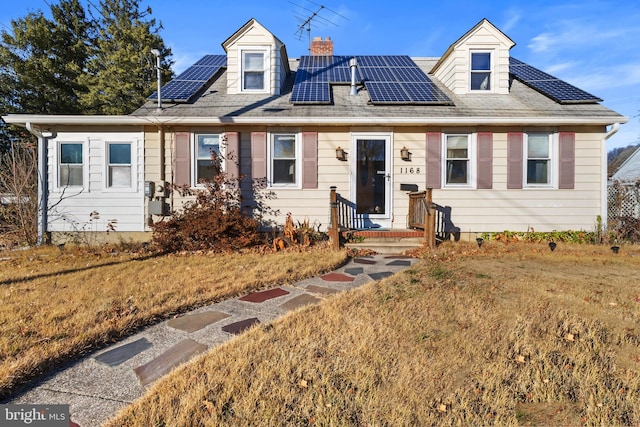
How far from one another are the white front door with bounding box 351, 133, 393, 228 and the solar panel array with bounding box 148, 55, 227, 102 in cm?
444

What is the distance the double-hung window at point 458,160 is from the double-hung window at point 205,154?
5.52 metres

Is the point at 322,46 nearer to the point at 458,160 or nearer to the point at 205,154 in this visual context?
the point at 205,154

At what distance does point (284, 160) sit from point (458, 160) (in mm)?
4207

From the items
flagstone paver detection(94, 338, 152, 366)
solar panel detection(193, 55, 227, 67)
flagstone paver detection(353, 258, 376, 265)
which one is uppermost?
solar panel detection(193, 55, 227, 67)

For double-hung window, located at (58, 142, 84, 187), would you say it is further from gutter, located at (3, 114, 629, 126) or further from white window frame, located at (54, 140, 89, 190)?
gutter, located at (3, 114, 629, 126)

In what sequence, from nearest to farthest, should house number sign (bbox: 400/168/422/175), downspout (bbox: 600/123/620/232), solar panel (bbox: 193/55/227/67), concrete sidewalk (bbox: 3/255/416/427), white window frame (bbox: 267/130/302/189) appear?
1. concrete sidewalk (bbox: 3/255/416/427)
2. downspout (bbox: 600/123/620/232)
3. white window frame (bbox: 267/130/302/189)
4. house number sign (bbox: 400/168/422/175)
5. solar panel (bbox: 193/55/227/67)

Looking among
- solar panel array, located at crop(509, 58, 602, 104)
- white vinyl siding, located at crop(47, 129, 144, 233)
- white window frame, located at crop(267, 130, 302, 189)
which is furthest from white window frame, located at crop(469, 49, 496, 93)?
white vinyl siding, located at crop(47, 129, 144, 233)

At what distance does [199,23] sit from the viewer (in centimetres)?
1063

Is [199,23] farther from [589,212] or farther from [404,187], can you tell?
[589,212]

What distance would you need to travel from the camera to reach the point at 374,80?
882 centimetres

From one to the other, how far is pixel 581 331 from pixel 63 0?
88.8ft

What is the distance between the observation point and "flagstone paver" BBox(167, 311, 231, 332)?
115 inches

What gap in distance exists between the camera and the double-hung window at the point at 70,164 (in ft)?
24.1
